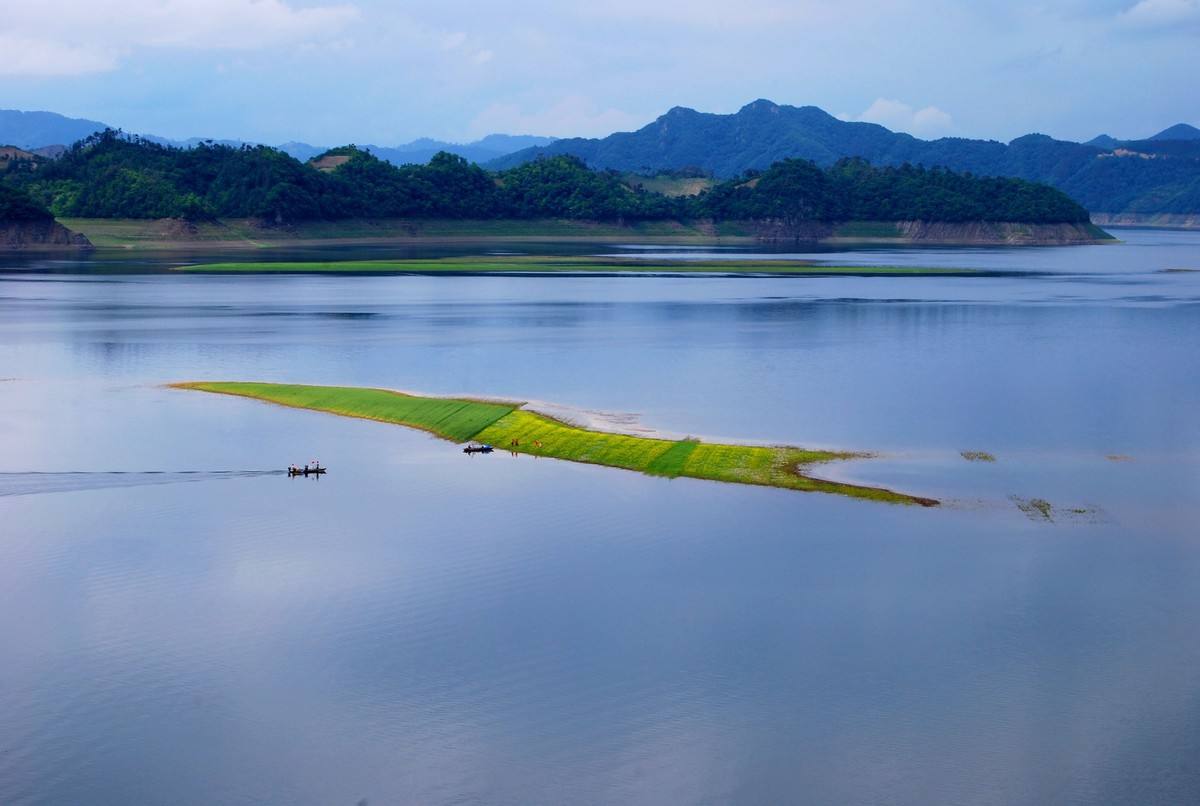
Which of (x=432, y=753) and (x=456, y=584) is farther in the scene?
(x=456, y=584)

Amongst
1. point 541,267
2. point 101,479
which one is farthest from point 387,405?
point 541,267

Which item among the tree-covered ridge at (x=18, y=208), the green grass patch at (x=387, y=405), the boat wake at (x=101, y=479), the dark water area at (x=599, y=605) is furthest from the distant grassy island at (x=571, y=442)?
the tree-covered ridge at (x=18, y=208)

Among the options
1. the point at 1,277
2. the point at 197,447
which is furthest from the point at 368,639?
the point at 1,277

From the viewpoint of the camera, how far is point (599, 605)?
3097 cm

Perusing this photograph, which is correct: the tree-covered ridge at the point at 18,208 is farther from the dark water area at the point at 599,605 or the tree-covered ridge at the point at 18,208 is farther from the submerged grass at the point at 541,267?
the dark water area at the point at 599,605

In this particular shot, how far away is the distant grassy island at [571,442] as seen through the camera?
43.3 meters

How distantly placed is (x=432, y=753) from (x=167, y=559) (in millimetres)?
13858

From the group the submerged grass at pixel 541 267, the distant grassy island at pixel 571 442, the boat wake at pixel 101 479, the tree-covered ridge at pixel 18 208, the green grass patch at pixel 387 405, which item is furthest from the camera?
the tree-covered ridge at pixel 18 208

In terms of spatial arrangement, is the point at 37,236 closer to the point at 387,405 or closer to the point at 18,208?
the point at 18,208

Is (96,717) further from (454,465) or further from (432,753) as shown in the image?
(454,465)

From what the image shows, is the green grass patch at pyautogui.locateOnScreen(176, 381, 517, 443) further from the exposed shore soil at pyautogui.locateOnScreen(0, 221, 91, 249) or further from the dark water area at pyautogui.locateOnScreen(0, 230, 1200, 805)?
the exposed shore soil at pyautogui.locateOnScreen(0, 221, 91, 249)

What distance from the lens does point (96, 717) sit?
2477cm

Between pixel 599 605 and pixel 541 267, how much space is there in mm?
127829

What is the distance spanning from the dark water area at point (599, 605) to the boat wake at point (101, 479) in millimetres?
217
